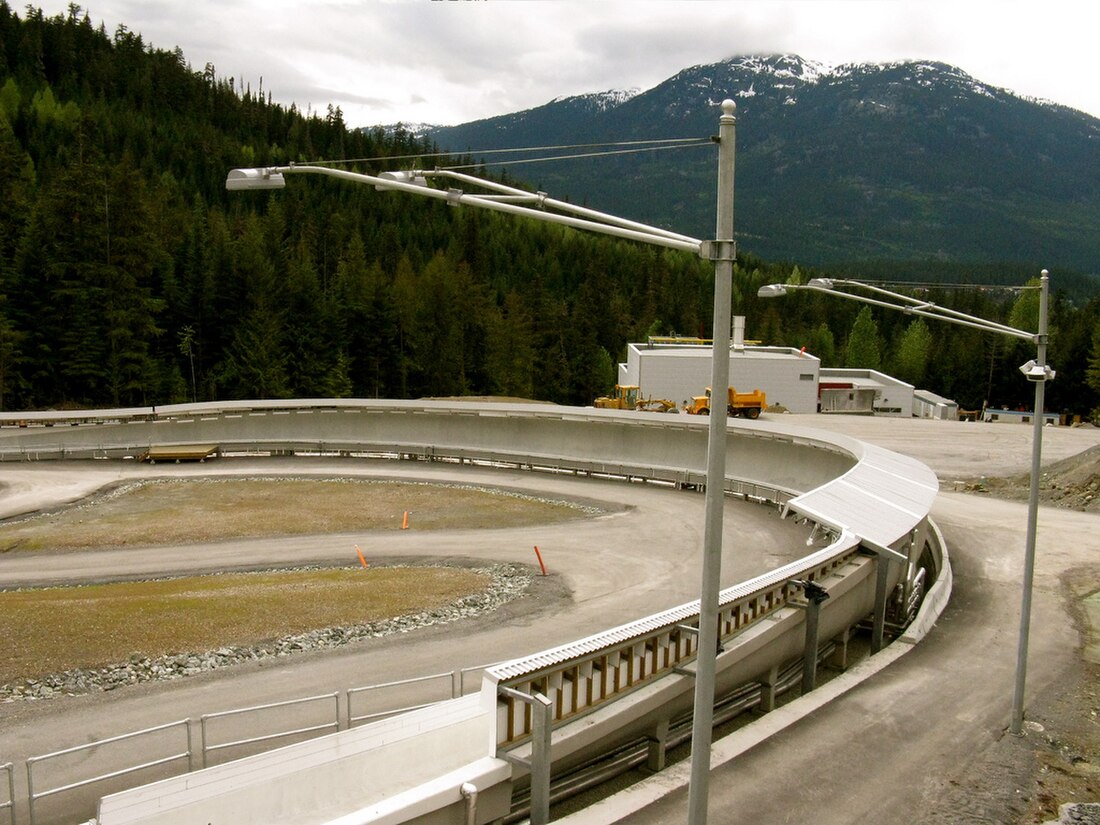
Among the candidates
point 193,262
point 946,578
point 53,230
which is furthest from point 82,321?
point 946,578

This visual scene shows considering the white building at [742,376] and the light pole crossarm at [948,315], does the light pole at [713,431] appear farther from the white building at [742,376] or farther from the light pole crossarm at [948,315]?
the white building at [742,376]

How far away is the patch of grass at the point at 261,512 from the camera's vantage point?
84.4ft

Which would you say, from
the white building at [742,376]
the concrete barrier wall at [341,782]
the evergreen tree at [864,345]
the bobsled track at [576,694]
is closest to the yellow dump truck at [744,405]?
the white building at [742,376]

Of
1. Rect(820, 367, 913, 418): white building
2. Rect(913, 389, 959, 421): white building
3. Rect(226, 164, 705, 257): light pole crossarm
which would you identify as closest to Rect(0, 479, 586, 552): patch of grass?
Rect(226, 164, 705, 257): light pole crossarm

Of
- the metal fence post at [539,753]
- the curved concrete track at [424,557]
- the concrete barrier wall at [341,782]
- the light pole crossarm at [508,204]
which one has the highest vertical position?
the light pole crossarm at [508,204]

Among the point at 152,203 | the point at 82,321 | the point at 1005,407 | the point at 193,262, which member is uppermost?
the point at 152,203

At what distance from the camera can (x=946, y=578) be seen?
19.8 m

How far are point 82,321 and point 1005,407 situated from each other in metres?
96.9

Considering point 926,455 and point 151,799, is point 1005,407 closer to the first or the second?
point 926,455

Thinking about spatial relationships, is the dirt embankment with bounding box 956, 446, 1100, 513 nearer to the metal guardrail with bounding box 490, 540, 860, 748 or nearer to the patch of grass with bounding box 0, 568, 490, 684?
the patch of grass with bounding box 0, 568, 490, 684

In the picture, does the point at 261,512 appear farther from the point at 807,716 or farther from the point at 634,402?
the point at 634,402

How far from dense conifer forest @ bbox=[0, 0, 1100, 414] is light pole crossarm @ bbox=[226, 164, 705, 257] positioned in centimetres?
388

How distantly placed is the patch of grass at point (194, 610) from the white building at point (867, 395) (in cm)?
6659

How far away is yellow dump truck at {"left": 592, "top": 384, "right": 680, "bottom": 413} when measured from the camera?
55406mm
